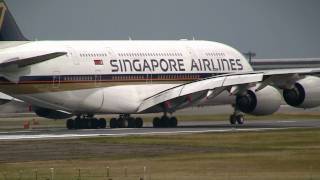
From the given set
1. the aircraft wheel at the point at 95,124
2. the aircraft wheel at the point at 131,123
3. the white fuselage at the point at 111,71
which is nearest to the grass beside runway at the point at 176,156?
the white fuselage at the point at 111,71

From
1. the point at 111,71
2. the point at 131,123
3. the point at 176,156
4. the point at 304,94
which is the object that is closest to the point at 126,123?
the point at 131,123

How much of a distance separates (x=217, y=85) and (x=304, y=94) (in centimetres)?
500

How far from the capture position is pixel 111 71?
61625mm

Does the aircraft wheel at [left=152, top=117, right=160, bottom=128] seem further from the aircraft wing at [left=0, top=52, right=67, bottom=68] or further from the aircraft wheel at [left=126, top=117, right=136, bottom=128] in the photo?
the aircraft wing at [left=0, top=52, right=67, bottom=68]

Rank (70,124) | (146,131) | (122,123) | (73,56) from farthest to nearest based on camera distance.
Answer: (122,123)
(70,124)
(73,56)
(146,131)

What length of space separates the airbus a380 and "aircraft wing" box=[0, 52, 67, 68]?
0.17 feet

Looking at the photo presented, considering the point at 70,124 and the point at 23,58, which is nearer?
the point at 23,58

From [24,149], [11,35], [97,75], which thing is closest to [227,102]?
[97,75]

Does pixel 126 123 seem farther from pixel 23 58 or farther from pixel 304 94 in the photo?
pixel 304 94

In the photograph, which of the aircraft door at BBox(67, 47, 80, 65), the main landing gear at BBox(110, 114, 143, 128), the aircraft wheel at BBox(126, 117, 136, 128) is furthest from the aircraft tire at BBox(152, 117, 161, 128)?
the aircraft door at BBox(67, 47, 80, 65)

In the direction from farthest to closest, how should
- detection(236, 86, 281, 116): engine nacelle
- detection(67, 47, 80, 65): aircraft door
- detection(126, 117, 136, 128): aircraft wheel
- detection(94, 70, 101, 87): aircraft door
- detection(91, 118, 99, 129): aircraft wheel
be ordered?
detection(126, 117, 136, 128): aircraft wheel < detection(91, 118, 99, 129): aircraft wheel < detection(236, 86, 281, 116): engine nacelle < detection(94, 70, 101, 87): aircraft door < detection(67, 47, 80, 65): aircraft door

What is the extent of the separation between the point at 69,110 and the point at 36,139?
967 centimetres

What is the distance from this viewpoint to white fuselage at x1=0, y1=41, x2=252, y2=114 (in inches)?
2276

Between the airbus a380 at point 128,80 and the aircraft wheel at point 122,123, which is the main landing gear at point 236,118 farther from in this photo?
the aircraft wheel at point 122,123
